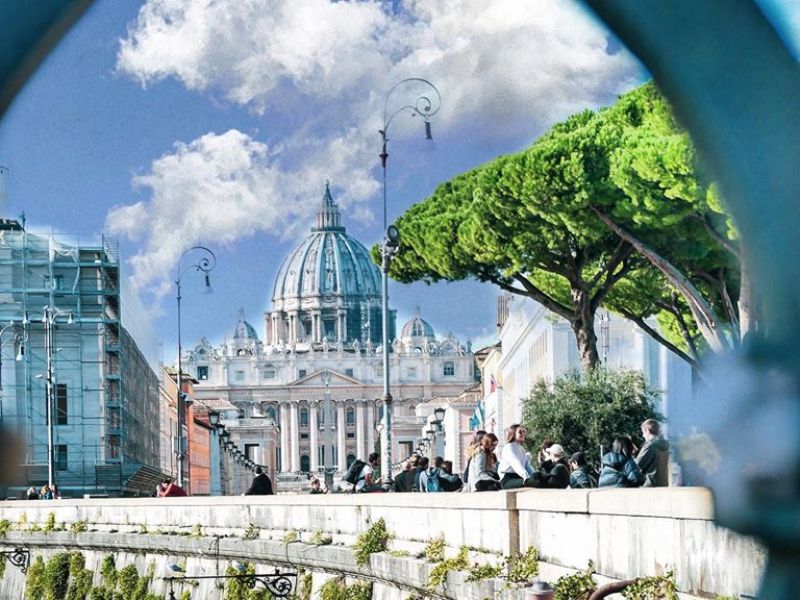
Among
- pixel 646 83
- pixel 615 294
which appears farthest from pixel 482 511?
pixel 615 294

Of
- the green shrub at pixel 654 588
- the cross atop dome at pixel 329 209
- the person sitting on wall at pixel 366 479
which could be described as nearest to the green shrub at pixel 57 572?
the person sitting on wall at pixel 366 479

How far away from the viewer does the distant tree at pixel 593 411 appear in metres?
38.7

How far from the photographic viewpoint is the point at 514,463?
1356 centimetres

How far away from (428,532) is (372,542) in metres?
2.28

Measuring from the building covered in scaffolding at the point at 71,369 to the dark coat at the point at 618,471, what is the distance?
344 centimetres

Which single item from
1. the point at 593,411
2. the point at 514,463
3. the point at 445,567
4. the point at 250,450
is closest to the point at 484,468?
the point at 514,463

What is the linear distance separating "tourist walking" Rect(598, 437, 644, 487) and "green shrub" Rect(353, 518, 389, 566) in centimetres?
522

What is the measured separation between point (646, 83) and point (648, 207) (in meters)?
25.4

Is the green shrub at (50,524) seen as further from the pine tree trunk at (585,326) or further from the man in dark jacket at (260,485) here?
the pine tree trunk at (585,326)

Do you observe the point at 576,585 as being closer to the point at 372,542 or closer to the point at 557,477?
the point at 557,477

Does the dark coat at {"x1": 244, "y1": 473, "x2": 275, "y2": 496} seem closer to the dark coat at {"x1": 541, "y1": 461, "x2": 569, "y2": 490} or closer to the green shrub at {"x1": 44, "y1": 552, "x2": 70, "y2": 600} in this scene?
the green shrub at {"x1": 44, "y1": 552, "x2": 70, "y2": 600}

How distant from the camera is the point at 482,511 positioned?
41.7 ft

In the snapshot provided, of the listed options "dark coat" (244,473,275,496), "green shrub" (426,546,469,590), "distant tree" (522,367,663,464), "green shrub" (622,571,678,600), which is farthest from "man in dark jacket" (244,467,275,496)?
"green shrub" (622,571,678,600)

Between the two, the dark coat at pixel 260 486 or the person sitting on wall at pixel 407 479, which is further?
the dark coat at pixel 260 486
